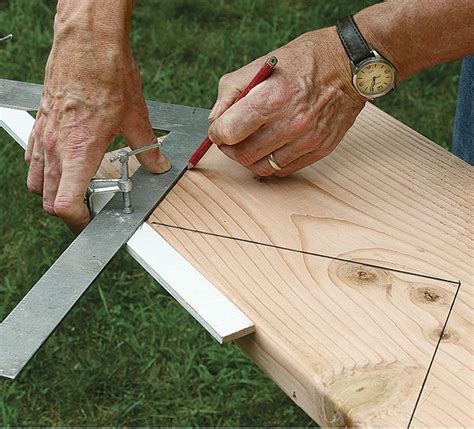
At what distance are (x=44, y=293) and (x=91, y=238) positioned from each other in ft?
0.61

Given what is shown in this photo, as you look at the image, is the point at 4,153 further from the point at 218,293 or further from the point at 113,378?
the point at 218,293

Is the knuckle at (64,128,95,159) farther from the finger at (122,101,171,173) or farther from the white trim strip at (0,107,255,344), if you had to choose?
the white trim strip at (0,107,255,344)

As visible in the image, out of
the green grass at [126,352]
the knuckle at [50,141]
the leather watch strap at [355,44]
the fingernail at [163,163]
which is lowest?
the green grass at [126,352]

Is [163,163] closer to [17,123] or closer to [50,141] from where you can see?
[50,141]

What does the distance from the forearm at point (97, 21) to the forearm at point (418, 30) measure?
0.47m

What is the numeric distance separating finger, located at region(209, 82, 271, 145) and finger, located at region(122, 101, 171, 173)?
0.14 meters

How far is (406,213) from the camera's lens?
162 cm

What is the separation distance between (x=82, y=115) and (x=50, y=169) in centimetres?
13

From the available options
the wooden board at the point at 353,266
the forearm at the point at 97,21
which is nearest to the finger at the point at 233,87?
the wooden board at the point at 353,266

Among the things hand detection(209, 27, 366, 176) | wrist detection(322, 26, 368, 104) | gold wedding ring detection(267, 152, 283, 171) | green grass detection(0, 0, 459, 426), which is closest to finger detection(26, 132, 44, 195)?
hand detection(209, 27, 366, 176)

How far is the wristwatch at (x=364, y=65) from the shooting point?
5.71ft

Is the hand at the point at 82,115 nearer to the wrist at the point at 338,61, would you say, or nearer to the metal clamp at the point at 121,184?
the metal clamp at the point at 121,184

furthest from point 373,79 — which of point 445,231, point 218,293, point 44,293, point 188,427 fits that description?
point 188,427

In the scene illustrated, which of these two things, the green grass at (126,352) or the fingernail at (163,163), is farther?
the green grass at (126,352)
